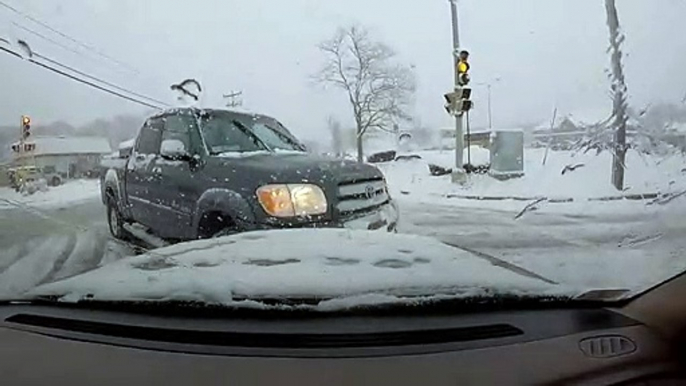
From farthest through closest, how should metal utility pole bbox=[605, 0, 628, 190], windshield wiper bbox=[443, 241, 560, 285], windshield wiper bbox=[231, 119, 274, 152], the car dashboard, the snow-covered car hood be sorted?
1. windshield wiper bbox=[231, 119, 274, 152]
2. metal utility pole bbox=[605, 0, 628, 190]
3. windshield wiper bbox=[443, 241, 560, 285]
4. the snow-covered car hood
5. the car dashboard

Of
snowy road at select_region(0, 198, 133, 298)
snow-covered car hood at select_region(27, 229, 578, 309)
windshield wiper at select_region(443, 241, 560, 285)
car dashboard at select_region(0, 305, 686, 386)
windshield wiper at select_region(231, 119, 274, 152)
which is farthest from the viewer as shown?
windshield wiper at select_region(231, 119, 274, 152)

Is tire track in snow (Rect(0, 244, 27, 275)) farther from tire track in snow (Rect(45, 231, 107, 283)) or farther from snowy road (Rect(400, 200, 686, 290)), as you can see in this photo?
snowy road (Rect(400, 200, 686, 290))

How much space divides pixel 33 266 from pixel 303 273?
1.10m

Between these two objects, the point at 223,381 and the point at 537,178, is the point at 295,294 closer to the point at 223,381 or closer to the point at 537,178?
the point at 223,381

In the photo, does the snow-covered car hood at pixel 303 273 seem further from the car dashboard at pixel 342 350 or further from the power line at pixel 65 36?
the power line at pixel 65 36

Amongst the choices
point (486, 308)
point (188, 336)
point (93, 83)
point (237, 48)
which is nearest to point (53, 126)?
point (93, 83)

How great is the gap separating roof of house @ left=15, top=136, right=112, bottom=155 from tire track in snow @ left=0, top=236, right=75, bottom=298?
0.34 m

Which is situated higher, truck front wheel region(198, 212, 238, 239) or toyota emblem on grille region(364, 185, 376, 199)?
toyota emblem on grille region(364, 185, 376, 199)

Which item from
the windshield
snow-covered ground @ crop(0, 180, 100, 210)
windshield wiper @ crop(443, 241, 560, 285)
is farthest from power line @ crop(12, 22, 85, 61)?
windshield wiper @ crop(443, 241, 560, 285)

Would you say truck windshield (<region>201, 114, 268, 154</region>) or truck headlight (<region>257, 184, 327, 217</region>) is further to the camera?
truck windshield (<region>201, 114, 268, 154</region>)

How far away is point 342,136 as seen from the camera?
276 centimetres

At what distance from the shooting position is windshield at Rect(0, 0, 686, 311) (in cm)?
250

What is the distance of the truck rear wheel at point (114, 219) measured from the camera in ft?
8.89

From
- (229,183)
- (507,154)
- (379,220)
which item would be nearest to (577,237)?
(507,154)
